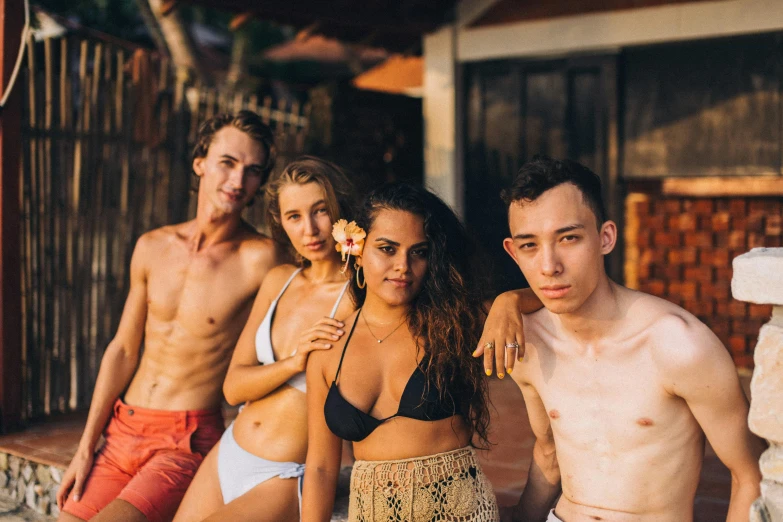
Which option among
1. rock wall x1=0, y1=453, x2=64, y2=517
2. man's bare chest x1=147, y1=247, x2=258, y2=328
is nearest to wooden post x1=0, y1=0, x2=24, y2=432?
rock wall x1=0, y1=453, x2=64, y2=517

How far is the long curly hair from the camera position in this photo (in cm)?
274

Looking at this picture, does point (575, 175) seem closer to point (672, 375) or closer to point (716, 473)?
point (672, 375)

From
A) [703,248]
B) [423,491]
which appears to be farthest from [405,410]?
[703,248]

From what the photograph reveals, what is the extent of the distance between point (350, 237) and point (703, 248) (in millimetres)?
4431

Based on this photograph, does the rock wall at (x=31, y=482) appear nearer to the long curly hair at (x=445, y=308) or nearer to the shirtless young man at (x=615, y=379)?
the long curly hair at (x=445, y=308)

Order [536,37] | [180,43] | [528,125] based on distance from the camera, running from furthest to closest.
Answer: [180,43] < [528,125] < [536,37]

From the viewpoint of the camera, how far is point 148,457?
3.66m

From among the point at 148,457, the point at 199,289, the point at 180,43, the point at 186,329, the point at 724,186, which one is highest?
the point at 180,43

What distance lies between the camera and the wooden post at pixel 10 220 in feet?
16.2

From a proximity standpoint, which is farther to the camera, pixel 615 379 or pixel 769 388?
pixel 615 379

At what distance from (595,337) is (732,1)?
4.32 m

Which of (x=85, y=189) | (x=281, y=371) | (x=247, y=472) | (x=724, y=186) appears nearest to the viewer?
(x=281, y=371)

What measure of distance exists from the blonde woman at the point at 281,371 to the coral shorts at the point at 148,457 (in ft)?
0.64

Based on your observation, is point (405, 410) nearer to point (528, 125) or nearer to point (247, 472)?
point (247, 472)
